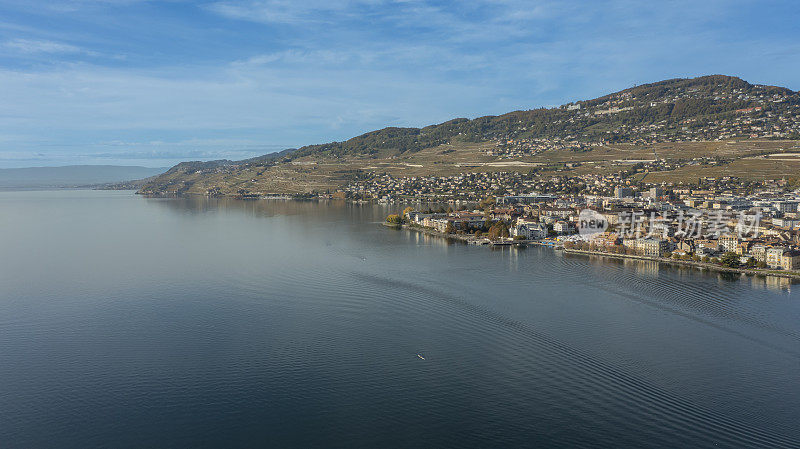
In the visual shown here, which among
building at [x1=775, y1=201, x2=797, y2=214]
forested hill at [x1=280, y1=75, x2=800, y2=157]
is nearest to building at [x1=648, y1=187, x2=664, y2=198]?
building at [x1=775, y1=201, x2=797, y2=214]

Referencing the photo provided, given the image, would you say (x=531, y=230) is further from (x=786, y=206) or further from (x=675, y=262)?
(x=786, y=206)

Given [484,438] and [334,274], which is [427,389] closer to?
[484,438]

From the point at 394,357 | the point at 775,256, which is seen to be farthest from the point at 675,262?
the point at 394,357

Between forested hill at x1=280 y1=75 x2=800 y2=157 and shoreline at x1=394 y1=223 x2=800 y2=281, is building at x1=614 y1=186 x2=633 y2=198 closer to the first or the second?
shoreline at x1=394 y1=223 x2=800 y2=281

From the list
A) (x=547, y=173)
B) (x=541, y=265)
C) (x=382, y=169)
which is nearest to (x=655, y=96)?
(x=547, y=173)

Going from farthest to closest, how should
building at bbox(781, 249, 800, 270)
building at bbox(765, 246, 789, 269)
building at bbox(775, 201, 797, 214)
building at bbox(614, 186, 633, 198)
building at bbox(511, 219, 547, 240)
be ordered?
building at bbox(614, 186, 633, 198), building at bbox(775, 201, 797, 214), building at bbox(511, 219, 547, 240), building at bbox(765, 246, 789, 269), building at bbox(781, 249, 800, 270)
